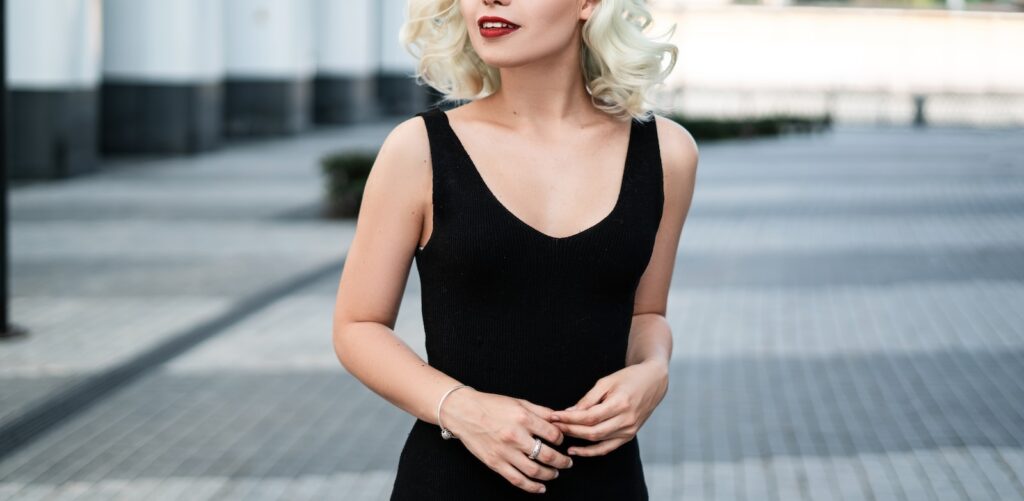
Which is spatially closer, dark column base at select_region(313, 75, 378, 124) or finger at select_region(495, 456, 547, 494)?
finger at select_region(495, 456, 547, 494)

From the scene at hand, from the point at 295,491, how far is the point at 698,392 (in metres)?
2.56

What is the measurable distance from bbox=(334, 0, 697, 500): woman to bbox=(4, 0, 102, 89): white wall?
16.7 meters

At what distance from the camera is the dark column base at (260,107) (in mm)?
28531

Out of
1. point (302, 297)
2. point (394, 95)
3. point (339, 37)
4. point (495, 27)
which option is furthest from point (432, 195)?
point (394, 95)

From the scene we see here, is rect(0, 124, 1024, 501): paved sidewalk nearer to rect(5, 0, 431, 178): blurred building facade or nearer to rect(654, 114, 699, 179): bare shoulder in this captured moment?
rect(5, 0, 431, 178): blurred building facade

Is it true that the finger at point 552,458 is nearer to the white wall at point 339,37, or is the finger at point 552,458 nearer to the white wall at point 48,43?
the white wall at point 48,43

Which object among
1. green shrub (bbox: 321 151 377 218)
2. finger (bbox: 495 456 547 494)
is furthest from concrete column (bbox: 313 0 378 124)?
finger (bbox: 495 456 547 494)

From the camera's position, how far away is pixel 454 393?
2.19 m

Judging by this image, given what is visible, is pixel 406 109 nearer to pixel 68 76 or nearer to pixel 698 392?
pixel 68 76

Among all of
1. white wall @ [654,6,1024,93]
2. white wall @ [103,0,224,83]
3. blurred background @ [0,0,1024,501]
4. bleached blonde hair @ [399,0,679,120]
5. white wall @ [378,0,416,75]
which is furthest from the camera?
Answer: white wall @ [654,6,1024,93]

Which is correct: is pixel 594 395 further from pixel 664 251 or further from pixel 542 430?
pixel 664 251

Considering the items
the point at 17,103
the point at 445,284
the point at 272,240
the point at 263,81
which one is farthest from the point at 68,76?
the point at 445,284

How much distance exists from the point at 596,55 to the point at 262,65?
26577mm

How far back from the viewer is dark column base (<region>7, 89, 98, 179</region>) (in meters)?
18.3
